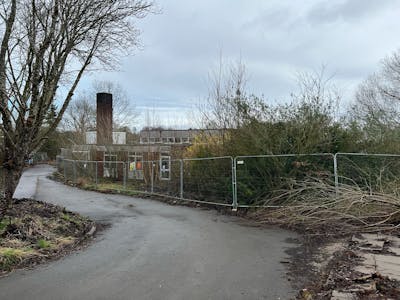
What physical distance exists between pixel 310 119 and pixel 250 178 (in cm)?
251

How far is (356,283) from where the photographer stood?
14.5 feet

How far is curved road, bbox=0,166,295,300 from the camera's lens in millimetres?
4578

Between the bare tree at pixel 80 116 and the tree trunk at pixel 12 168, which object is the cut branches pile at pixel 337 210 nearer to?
the tree trunk at pixel 12 168

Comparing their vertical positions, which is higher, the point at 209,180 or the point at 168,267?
the point at 209,180

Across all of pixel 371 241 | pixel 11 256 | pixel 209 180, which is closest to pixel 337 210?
pixel 371 241

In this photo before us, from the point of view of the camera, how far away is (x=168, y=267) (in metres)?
5.64

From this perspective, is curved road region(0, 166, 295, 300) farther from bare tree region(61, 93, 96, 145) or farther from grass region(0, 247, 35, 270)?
bare tree region(61, 93, 96, 145)

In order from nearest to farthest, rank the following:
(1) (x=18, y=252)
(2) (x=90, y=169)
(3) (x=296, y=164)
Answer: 1. (1) (x=18, y=252)
2. (3) (x=296, y=164)
3. (2) (x=90, y=169)

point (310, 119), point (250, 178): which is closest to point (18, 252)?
point (250, 178)

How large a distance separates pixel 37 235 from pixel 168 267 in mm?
3109

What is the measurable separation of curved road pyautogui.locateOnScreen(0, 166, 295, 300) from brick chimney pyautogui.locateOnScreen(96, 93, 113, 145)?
17304 millimetres

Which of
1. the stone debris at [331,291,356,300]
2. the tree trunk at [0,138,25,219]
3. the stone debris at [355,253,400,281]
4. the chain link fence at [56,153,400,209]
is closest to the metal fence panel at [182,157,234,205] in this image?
the chain link fence at [56,153,400,209]

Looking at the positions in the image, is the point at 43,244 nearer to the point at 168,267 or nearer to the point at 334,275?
the point at 168,267

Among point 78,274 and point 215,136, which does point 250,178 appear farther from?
point 78,274
